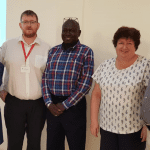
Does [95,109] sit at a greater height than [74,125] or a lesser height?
greater

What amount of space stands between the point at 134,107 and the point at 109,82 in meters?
0.28

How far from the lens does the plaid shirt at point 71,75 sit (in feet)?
5.40

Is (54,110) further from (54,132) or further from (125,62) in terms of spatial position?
(125,62)

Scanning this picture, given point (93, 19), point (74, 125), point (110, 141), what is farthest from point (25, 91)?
point (93, 19)

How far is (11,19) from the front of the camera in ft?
8.06

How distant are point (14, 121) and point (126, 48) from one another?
1.31 meters

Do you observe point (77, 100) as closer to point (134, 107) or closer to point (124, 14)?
point (134, 107)

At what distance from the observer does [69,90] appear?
1.66 metres

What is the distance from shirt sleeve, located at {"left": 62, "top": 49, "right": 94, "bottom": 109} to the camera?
1612mm

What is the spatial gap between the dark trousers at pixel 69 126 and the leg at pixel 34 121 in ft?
0.47

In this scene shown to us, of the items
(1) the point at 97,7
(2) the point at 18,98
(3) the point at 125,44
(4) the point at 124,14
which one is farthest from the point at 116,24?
(2) the point at 18,98

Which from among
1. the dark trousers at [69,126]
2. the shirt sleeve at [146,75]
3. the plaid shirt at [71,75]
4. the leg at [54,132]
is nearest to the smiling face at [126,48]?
the shirt sleeve at [146,75]

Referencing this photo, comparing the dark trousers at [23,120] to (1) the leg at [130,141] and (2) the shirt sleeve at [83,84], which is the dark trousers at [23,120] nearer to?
(2) the shirt sleeve at [83,84]

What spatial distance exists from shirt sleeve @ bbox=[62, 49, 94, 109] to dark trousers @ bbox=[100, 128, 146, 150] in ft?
1.24
